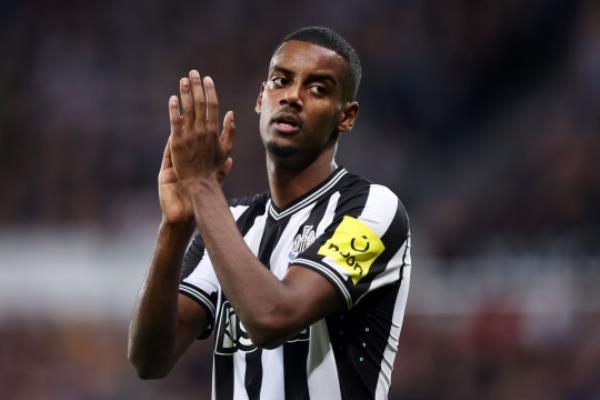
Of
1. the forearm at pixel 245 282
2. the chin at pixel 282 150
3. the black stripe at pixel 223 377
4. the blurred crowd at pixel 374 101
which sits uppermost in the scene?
the blurred crowd at pixel 374 101

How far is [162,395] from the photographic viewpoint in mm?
10164

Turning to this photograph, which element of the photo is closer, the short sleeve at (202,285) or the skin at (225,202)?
the skin at (225,202)

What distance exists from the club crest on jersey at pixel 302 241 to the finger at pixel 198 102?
21.9 inches

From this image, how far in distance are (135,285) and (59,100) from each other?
3.63 meters

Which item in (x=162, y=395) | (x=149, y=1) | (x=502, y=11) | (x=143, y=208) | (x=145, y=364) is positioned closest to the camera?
(x=145, y=364)

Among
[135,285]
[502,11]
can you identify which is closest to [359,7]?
[502,11]

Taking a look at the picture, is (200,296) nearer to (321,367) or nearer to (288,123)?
(321,367)

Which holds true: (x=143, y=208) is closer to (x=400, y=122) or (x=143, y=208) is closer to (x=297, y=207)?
(x=400, y=122)

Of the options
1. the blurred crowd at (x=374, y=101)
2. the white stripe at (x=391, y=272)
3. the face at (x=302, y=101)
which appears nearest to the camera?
the white stripe at (x=391, y=272)

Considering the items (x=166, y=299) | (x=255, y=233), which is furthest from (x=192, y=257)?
(x=166, y=299)

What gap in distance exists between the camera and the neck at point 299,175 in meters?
3.83

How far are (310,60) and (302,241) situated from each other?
0.59 m

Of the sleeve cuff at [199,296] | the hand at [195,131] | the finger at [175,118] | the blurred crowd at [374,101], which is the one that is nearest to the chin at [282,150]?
the hand at [195,131]

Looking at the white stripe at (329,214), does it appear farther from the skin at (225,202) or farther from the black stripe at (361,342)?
the black stripe at (361,342)
